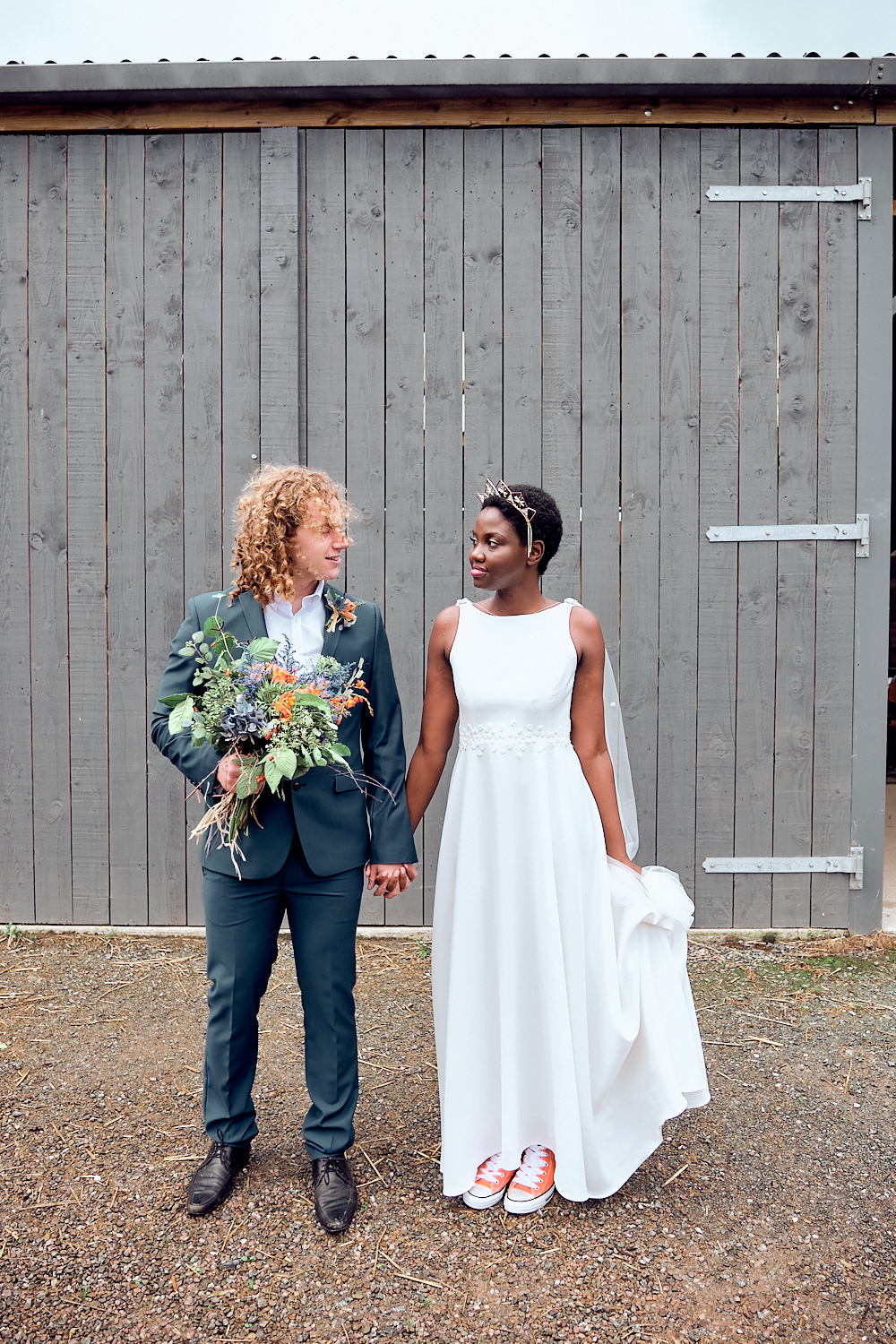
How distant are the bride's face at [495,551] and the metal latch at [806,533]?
198 cm

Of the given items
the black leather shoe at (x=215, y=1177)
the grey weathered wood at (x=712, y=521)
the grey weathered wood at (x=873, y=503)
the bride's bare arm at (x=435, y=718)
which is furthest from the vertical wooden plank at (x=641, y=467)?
the black leather shoe at (x=215, y=1177)

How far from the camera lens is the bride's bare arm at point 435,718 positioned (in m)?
2.27

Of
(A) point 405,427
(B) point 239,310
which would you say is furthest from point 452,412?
→ (B) point 239,310

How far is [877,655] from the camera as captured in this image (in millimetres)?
3881

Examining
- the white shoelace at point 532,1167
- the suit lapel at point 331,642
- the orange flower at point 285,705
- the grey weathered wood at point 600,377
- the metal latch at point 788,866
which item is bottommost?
the white shoelace at point 532,1167

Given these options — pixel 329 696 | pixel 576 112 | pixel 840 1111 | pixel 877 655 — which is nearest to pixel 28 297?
pixel 576 112

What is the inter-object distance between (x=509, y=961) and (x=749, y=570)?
240cm

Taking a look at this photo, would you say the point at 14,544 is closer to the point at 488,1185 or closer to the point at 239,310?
the point at 239,310

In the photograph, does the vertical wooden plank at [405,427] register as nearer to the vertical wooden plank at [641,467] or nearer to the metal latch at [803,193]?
the vertical wooden plank at [641,467]

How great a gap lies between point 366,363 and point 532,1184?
3194mm

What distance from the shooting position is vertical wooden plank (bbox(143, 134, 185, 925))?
385 cm

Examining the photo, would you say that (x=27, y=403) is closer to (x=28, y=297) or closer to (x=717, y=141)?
(x=28, y=297)

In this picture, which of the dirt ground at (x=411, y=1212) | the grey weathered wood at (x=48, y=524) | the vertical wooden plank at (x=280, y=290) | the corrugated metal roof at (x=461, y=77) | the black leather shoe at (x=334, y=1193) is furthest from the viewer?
the grey weathered wood at (x=48, y=524)

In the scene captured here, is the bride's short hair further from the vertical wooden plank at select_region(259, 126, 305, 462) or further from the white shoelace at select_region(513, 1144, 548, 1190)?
the vertical wooden plank at select_region(259, 126, 305, 462)
